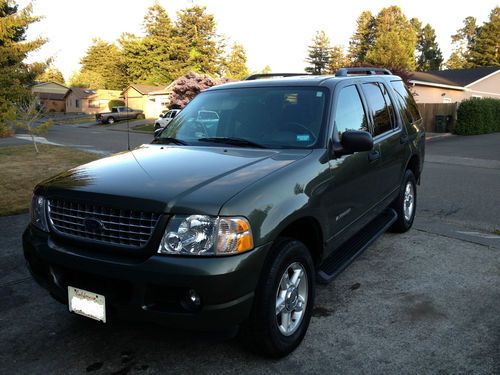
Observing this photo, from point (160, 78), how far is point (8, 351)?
224 feet

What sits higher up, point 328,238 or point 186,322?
point 328,238

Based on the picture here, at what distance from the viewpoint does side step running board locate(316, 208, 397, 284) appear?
357 cm

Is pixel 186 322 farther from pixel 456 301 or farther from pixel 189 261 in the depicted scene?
pixel 456 301

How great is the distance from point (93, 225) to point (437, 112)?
25411 mm

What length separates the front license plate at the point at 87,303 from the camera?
107 inches

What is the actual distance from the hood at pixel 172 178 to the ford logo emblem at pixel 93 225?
12 centimetres

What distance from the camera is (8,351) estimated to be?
313 cm

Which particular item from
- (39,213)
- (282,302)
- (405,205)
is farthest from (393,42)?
(39,213)

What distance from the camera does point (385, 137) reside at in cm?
480

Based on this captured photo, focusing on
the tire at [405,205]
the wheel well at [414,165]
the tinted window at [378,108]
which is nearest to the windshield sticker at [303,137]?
the tinted window at [378,108]

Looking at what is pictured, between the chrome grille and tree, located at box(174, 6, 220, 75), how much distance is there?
67453 millimetres

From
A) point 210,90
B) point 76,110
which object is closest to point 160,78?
point 76,110

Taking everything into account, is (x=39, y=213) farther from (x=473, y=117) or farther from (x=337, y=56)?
(x=337, y=56)

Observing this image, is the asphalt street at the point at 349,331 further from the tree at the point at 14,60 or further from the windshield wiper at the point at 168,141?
the tree at the point at 14,60
